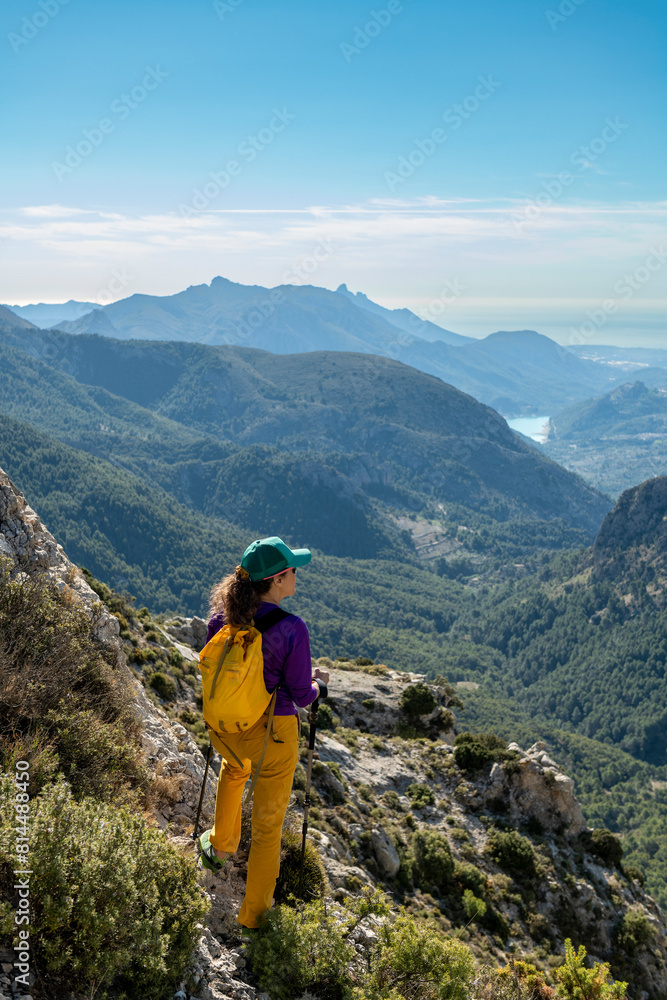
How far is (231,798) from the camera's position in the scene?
690 centimetres

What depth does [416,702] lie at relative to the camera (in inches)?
1112

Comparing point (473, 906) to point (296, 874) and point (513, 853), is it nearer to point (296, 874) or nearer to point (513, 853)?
point (513, 853)

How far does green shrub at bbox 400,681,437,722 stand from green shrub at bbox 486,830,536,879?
331 inches

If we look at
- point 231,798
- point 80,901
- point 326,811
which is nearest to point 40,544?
point 231,798

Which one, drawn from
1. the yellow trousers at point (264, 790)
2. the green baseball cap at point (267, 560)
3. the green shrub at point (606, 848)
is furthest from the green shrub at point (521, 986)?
the green shrub at point (606, 848)

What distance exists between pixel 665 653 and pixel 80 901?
223076mm

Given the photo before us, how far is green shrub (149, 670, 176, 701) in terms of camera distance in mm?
16562

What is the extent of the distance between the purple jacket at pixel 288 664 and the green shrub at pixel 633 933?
18824 mm

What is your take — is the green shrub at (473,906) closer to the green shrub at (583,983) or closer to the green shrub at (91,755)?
the green shrub at (583,983)

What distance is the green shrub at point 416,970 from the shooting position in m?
6.60

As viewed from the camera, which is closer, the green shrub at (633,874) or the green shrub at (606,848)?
the green shrub at (606,848)

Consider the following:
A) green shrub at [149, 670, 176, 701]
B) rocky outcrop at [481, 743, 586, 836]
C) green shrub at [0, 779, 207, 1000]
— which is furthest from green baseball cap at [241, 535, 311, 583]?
rocky outcrop at [481, 743, 586, 836]

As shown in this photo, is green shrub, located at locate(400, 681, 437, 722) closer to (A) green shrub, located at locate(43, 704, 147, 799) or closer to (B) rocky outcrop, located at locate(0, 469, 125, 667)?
(B) rocky outcrop, located at locate(0, 469, 125, 667)

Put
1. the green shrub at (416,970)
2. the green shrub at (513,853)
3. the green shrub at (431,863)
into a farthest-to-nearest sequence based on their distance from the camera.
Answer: the green shrub at (513,853)
the green shrub at (431,863)
the green shrub at (416,970)
